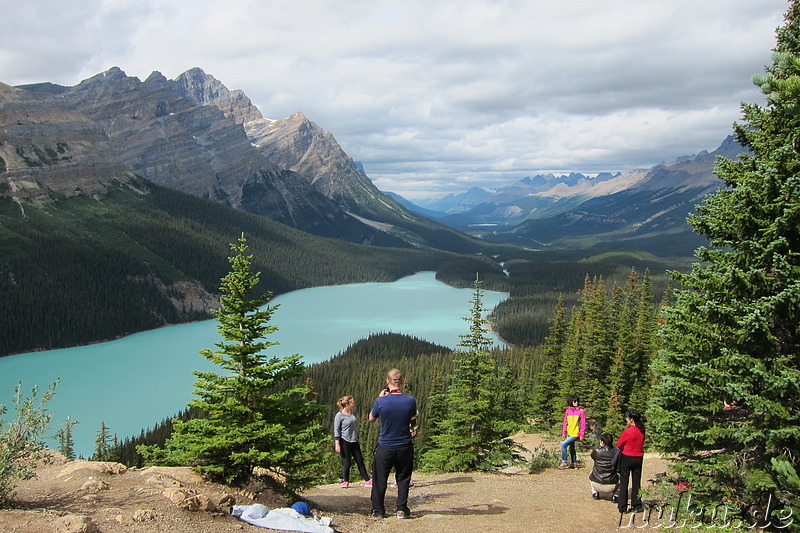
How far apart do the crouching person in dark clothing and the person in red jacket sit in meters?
1.00

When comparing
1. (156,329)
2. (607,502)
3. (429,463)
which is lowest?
(156,329)

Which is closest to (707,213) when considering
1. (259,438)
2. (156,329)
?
(259,438)

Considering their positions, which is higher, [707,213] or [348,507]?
[707,213]

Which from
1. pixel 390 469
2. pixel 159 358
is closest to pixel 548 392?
pixel 390 469

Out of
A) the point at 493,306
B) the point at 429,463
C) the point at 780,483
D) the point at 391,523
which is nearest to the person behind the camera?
the point at 780,483

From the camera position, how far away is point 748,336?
11648mm

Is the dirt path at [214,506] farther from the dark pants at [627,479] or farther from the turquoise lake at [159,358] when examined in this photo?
the turquoise lake at [159,358]

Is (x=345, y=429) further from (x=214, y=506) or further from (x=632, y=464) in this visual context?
(x=632, y=464)

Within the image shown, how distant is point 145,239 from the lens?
179000 millimetres

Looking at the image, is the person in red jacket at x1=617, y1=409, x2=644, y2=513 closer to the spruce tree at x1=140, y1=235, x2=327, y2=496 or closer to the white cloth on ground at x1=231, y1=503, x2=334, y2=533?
the white cloth on ground at x1=231, y1=503, x2=334, y2=533

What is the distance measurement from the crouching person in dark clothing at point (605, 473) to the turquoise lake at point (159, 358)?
40.6 metres

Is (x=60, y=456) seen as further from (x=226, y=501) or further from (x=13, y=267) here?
(x=13, y=267)

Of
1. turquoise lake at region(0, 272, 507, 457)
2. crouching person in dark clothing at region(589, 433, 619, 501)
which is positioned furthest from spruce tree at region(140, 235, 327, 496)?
turquoise lake at region(0, 272, 507, 457)

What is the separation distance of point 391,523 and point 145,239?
187 metres
